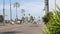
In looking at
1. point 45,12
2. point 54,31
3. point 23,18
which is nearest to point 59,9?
point 54,31

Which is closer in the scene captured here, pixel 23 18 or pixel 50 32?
pixel 50 32

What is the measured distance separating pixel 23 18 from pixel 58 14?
15267 cm

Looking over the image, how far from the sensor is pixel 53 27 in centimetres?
816

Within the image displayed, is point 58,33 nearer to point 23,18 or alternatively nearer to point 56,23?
point 56,23

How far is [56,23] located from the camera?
26.1ft

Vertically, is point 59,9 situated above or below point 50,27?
above

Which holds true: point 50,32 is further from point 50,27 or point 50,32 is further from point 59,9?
point 59,9

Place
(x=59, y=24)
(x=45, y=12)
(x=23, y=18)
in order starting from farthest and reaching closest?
(x=23, y=18)
(x=45, y=12)
(x=59, y=24)

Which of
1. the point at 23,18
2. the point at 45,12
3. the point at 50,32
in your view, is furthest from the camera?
the point at 23,18

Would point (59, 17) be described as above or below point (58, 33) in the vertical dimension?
above

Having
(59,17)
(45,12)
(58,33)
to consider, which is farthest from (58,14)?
(45,12)

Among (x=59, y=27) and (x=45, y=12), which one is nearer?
(x=59, y=27)

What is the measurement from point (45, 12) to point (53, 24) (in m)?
21.1

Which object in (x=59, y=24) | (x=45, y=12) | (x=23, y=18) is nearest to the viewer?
(x=59, y=24)
